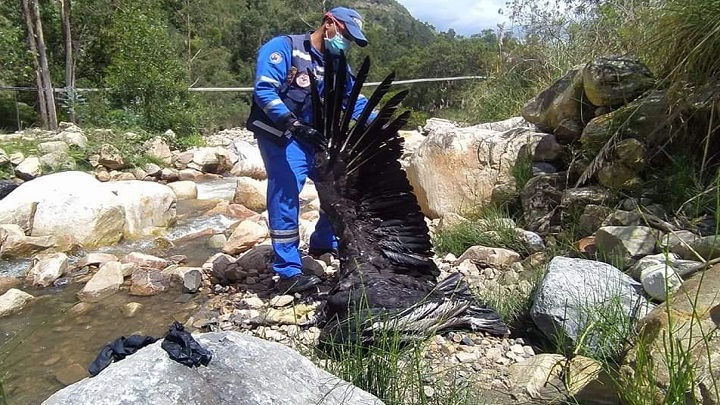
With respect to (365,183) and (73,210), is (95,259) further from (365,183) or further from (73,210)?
(365,183)

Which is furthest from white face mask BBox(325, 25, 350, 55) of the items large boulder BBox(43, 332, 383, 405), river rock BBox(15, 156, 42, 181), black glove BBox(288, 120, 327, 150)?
river rock BBox(15, 156, 42, 181)

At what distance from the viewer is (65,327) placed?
362 cm

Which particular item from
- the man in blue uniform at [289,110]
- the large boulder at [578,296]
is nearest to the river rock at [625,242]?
the large boulder at [578,296]

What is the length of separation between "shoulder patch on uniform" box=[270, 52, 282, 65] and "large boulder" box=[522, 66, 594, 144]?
2323 mm

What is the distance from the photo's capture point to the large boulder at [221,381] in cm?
132

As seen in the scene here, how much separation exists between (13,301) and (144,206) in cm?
213

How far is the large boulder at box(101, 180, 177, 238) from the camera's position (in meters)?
5.88

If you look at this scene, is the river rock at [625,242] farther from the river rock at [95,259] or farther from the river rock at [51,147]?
the river rock at [51,147]

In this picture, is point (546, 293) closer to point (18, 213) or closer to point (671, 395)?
point (671, 395)

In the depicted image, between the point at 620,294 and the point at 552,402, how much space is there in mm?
642

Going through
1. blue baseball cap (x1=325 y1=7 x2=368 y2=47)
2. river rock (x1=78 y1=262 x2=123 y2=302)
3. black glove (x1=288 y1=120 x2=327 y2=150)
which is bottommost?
river rock (x1=78 y1=262 x2=123 y2=302)

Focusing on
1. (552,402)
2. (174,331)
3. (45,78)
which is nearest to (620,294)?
(552,402)

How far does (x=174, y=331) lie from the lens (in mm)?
1474

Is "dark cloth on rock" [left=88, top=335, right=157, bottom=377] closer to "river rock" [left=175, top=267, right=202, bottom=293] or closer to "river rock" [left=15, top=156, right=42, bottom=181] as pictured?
"river rock" [left=175, top=267, right=202, bottom=293]
